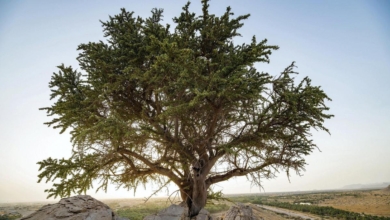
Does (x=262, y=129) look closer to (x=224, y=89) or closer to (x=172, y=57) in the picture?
(x=224, y=89)

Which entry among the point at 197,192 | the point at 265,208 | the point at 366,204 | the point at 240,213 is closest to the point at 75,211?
the point at 197,192

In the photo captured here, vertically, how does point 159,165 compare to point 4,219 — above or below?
above

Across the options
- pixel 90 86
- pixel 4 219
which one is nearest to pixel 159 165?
pixel 90 86

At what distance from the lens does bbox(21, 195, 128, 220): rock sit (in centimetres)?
651

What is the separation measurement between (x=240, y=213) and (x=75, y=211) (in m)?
5.81

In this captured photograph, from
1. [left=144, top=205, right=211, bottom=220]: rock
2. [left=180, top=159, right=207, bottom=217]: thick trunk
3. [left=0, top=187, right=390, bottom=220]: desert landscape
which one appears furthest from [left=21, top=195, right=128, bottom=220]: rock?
[left=180, top=159, right=207, bottom=217]: thick trunk

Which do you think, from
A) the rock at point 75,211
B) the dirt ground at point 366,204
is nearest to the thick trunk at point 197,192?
the rock at point 75,211

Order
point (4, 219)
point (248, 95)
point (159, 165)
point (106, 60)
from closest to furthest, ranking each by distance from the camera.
→ point (248, 95) → point (106, 60) → point (159, 165) → point (4, 219)

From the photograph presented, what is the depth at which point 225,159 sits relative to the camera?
1081 cm

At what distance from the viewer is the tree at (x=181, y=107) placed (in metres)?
7.98

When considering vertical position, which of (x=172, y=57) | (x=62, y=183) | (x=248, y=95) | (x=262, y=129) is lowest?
(x=62, y=183)

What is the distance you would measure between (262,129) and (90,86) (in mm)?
7125

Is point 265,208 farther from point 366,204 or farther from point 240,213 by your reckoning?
point 240,213

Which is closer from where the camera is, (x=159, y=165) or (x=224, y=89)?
(x=224, y=89)
